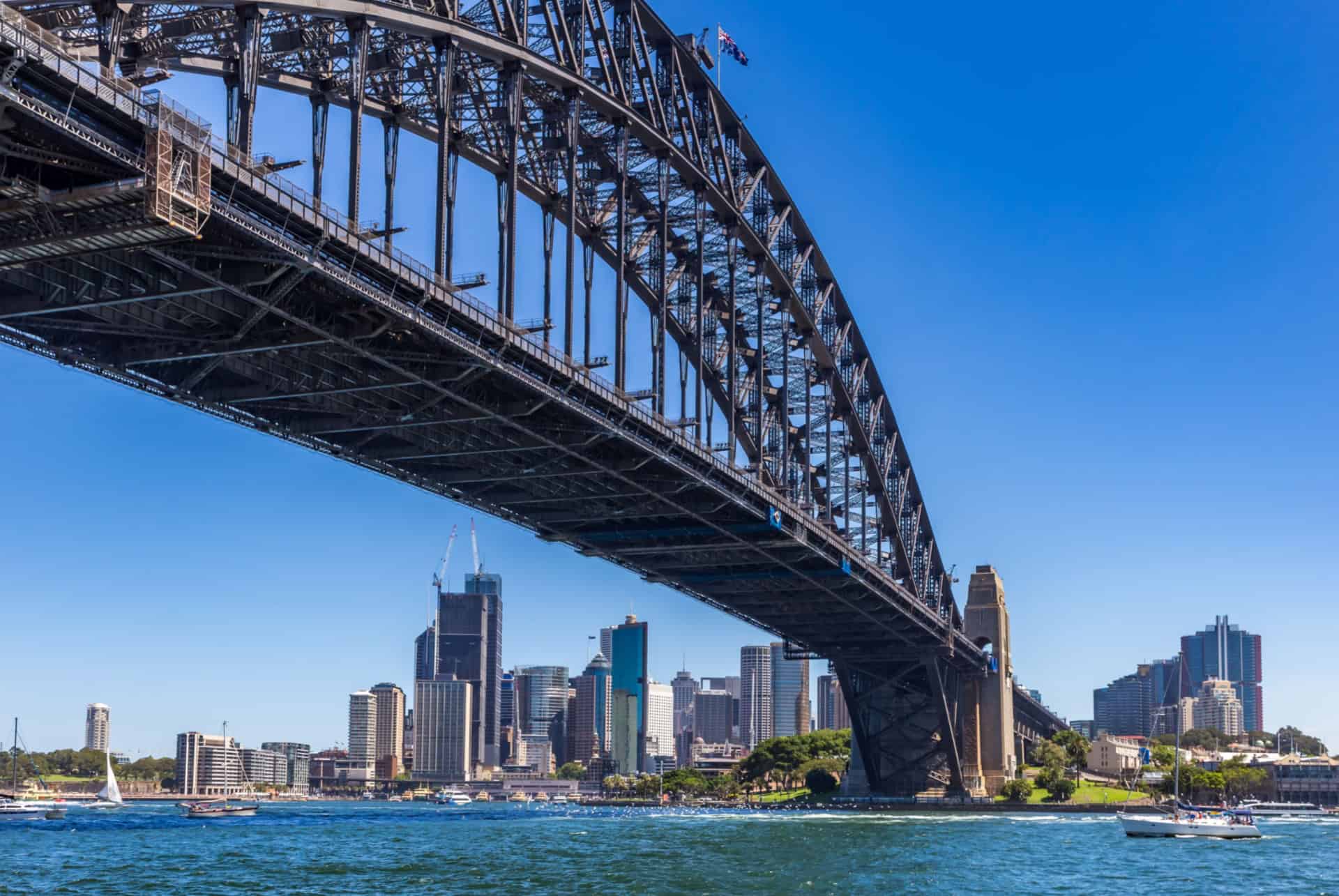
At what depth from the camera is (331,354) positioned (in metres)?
53.4

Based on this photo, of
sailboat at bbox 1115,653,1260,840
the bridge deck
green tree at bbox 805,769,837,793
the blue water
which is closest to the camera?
the bridge deck

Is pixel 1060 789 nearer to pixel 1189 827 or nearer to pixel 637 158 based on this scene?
pixel 1189 827

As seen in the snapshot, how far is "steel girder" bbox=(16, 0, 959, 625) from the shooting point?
5016 centimetres

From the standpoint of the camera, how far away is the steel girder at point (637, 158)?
165 ft

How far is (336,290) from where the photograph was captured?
154ft

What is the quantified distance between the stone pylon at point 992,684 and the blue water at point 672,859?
32.6m

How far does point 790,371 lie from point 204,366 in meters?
58.2

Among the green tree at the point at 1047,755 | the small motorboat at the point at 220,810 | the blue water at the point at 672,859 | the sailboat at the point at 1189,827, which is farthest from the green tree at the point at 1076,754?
the small motorboat at the point at 220,810

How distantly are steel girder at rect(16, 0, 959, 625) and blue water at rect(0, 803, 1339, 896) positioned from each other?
68.0ft

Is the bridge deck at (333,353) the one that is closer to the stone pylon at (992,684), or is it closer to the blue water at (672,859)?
the blue water at (672,859)

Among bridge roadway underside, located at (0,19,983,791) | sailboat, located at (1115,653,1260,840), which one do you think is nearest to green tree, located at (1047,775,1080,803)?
sailboat, located at (1115,653,1260,840)

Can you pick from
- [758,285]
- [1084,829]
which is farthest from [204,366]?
→ [1084,829]

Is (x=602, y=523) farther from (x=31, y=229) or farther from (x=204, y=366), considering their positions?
(x=31, y=229)

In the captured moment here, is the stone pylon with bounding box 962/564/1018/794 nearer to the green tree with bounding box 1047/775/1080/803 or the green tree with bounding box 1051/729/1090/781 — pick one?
the green tree with bounding box 1047/775/1080/803
